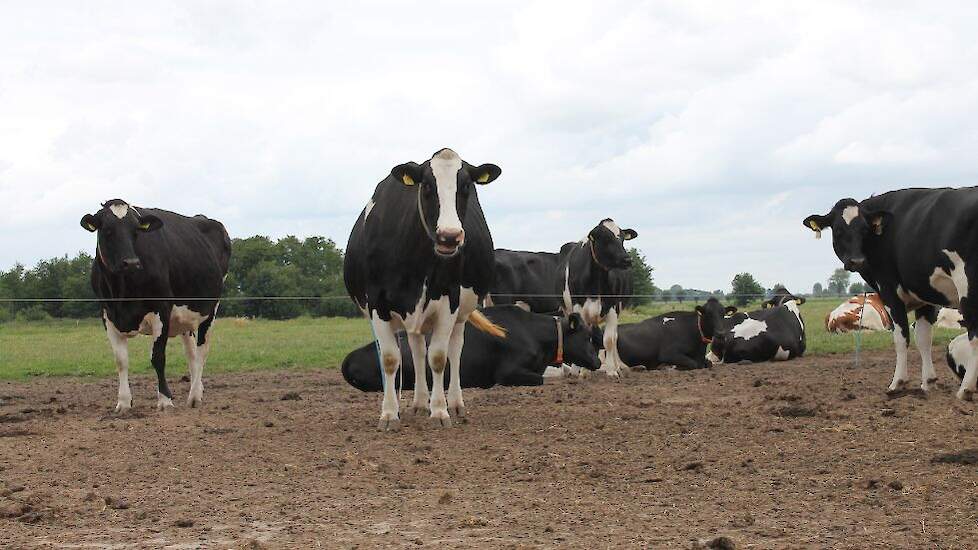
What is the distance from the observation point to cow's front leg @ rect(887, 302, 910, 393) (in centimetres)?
1232

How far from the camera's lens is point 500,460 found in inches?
332

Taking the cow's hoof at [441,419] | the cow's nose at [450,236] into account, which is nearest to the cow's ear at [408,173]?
the cow's nose at [450,236]

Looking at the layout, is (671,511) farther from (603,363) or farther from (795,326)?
(795,326)

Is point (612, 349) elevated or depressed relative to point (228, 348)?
depressed

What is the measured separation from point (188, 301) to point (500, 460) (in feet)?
22.1

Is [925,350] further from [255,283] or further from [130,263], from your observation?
[255,283]

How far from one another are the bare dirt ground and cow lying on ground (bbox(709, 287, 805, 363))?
22.1 ft

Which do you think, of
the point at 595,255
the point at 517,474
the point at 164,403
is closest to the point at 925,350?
the point at 517,474

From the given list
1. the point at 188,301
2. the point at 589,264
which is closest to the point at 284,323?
the point at 589,264

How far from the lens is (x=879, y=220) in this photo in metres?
12.5

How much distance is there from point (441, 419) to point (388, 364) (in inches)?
28.7

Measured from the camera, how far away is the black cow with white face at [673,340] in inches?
740

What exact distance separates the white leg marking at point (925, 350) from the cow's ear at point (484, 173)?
17.0 feet

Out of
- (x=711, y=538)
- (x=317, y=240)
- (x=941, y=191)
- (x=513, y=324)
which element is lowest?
(x=711, y=538)
